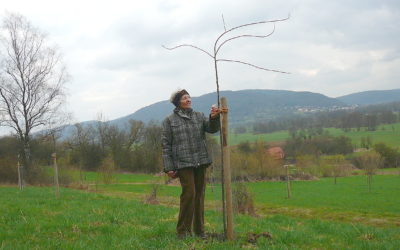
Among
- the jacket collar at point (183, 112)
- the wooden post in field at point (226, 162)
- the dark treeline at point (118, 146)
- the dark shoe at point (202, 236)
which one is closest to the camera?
the wooden post in field at point (226, 162)

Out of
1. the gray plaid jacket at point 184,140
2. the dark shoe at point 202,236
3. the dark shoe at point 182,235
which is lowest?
the dark shoe at point 202,236

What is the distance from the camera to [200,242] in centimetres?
525

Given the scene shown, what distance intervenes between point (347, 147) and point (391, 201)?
2255 inches

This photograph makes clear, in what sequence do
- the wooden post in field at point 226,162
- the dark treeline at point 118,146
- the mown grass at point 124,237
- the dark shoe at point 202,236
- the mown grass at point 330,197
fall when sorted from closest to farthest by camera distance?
the mown grass at point 124,237
the wooden post in field at point 226,162
the dark shoe at point 202,236
the mown grass at point 330,197
the dark treeline at point 118,146

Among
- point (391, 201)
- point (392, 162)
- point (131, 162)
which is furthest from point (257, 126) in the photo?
point (391, 201)

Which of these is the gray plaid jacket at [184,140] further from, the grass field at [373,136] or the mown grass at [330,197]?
the grass field at [373,136]

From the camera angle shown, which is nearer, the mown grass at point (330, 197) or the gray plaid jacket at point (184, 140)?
the gray plaid jacket at point (184, 140)

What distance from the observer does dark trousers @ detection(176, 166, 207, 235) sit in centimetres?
555

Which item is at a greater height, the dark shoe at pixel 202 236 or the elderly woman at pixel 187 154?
the elderly woman at pixel 187 154

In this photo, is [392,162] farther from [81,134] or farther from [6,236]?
[6,236]

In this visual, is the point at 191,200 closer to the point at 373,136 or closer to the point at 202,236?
the point at 202,236

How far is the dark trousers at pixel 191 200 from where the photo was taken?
555 centimetres

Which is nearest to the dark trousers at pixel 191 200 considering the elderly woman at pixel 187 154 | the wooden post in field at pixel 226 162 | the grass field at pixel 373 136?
the elderly woman at pixel 187 154

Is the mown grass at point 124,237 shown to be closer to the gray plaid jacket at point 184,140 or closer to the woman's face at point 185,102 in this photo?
the gray plaid jacket at point 184,140
